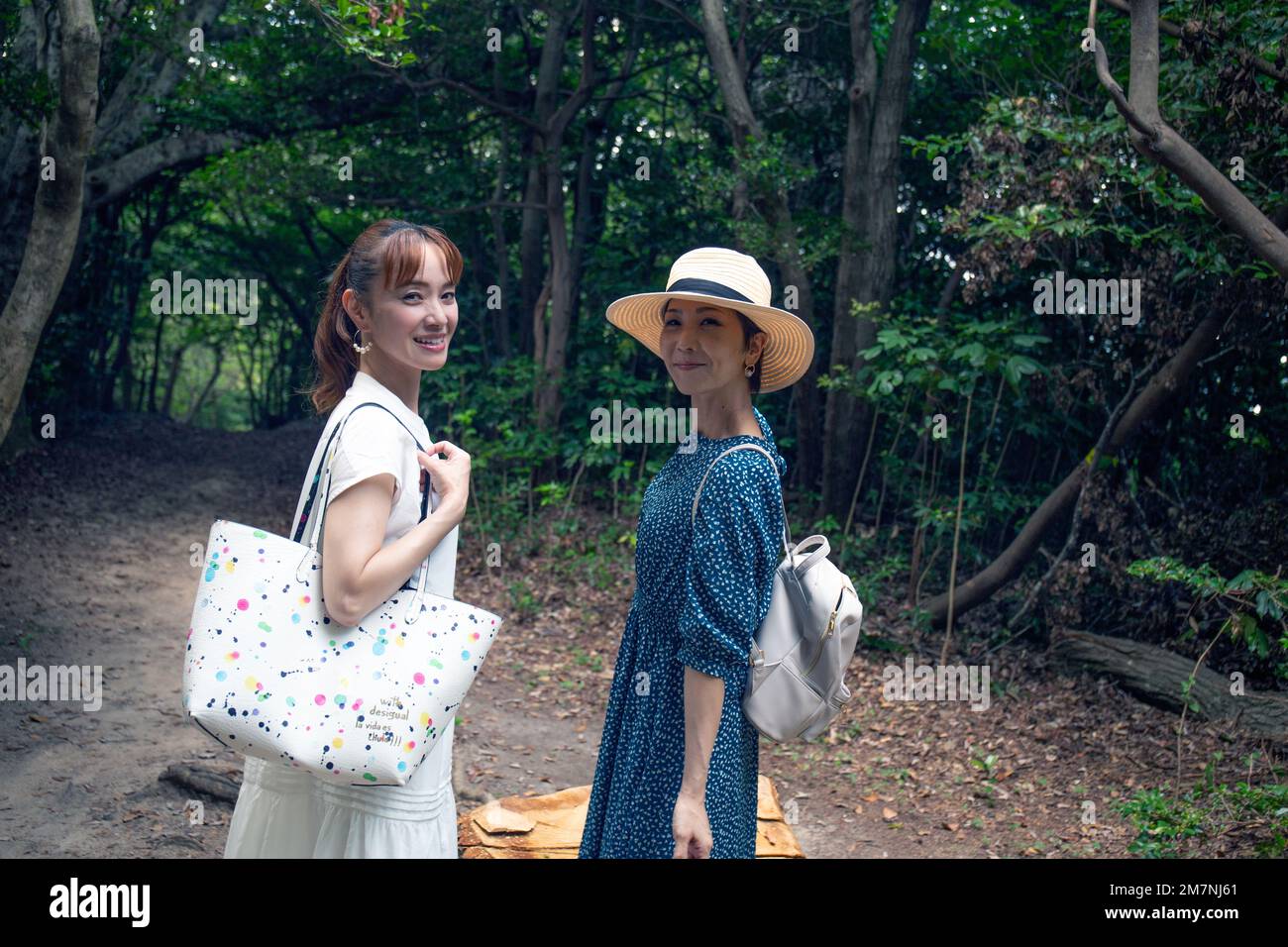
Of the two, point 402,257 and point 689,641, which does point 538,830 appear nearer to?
point 689,641

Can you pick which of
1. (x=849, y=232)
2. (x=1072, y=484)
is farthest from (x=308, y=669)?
(x=849, y=232)

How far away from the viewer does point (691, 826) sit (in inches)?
85.9

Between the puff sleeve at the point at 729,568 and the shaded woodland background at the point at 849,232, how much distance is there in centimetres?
383

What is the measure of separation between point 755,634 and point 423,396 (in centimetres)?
1066

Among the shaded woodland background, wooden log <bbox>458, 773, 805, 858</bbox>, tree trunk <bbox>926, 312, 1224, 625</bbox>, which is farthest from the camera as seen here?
tree trunk <bbox>926, 312, 1224, 625</bbox>

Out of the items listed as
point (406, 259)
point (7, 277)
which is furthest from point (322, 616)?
point (7, 277)

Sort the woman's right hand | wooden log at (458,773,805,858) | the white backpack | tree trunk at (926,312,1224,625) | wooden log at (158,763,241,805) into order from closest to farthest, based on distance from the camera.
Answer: the woman's right hand
the white backpack
wooden log at (458,773,805,858)
wooden log at (158,763,241,805)
tree trunk at (926,312,1224,625)

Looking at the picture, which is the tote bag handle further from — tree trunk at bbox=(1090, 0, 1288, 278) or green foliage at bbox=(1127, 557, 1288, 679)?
green foliage at bbox=(1127, 557, 1288, 679)

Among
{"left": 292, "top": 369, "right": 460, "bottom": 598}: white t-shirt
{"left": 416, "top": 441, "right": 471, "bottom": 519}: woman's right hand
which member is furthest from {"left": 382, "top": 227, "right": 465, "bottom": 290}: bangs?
{"left": 416, "top": 441, "right": 471, "bottom": 519}: woman's right hand

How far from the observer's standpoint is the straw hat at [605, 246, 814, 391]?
7.89 ft

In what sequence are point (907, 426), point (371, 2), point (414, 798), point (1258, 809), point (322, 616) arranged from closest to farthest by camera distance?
1. point (322, 616)
2. point (414, 798)
3. point (1258, 809)
4. point (371, 2)
5. point (907, 426)

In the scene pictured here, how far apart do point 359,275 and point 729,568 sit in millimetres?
1001

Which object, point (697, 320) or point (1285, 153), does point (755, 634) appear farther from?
point (1285, 153)

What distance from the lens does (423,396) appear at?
41.1 ft
